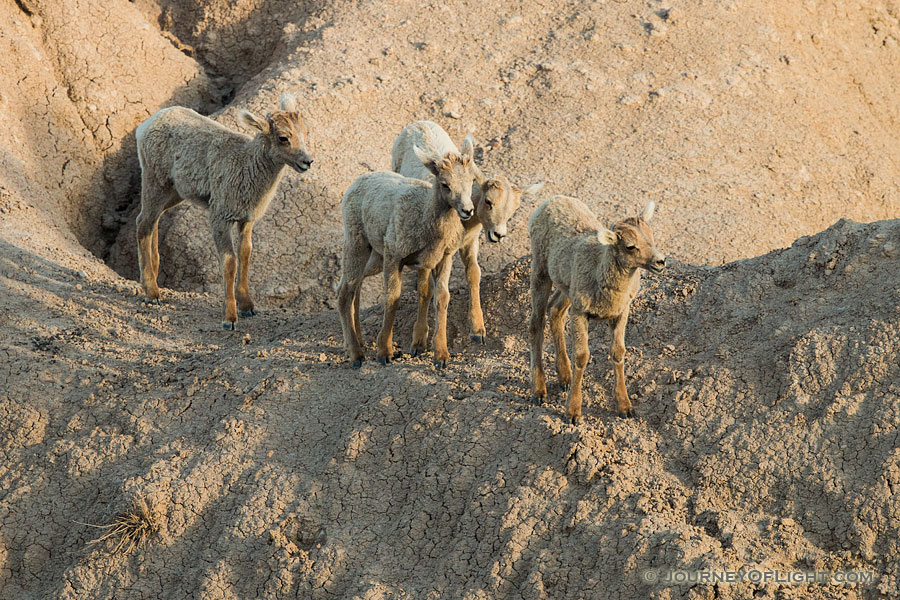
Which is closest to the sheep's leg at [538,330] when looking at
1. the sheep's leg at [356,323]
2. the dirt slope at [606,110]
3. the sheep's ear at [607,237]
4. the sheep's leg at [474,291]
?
the sheep's leg at [474,291]

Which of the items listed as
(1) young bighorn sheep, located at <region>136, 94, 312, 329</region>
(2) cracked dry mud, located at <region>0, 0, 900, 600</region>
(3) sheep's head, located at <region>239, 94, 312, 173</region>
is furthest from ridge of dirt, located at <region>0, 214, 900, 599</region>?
(3) sheep's head, located at <region>239, 94, 312, 173</region>

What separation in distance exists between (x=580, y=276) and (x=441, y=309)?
74.1 inches

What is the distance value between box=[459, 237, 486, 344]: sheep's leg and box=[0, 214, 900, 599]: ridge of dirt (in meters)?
0.17

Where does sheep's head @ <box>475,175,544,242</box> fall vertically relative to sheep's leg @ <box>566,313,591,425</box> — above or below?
above

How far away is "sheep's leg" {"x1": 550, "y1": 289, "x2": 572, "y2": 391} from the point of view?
8961 millimetres

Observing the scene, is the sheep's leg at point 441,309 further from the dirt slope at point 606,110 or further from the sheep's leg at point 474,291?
the dirt slope at point 606,110

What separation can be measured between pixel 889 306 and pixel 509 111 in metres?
8.37

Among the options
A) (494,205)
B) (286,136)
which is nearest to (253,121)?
(286,136)

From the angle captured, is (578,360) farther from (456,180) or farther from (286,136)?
(286,136)

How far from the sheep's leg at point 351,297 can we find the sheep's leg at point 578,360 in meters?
2.42

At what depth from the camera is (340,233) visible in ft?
45.1

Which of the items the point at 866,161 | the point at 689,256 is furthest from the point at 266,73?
the point at 866,161

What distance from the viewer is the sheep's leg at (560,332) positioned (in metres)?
8.96

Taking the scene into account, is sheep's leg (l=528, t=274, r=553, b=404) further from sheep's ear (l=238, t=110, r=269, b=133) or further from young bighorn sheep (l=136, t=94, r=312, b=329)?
sheep's ear (l=238, t=110, r=269, b=133)
